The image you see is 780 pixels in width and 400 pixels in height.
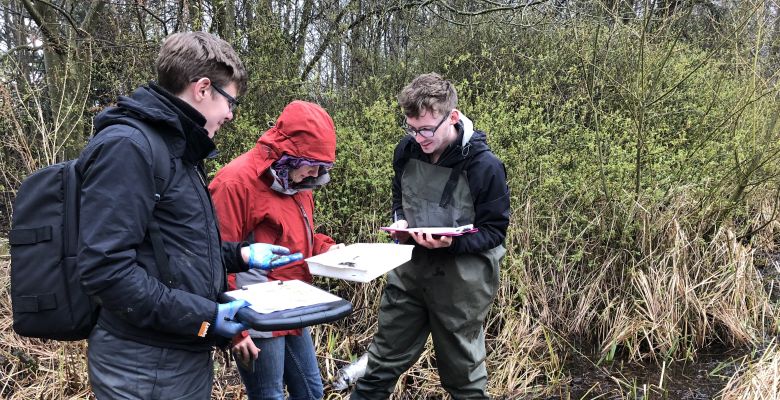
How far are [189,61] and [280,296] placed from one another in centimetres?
80

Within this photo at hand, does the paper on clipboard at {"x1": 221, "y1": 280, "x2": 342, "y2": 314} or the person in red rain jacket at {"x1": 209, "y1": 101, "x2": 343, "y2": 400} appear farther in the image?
the person in red rain jacket at {"x1": 209, "y1": 101, "x2": 343, "y2": 400}

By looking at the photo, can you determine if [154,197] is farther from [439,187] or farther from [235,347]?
[439,187]

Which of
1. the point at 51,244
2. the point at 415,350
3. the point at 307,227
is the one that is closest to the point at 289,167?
the point at 307,227

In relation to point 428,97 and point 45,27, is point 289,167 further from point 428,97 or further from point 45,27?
point 45,27

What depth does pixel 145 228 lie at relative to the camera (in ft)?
4.64

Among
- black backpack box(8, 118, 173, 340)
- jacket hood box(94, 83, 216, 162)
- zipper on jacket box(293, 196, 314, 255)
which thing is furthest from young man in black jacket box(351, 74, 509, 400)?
black backpack box(8, 118, 173, 340)

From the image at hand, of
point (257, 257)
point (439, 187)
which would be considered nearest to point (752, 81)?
point (439, 187)

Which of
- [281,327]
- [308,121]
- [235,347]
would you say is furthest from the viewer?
[308,121]

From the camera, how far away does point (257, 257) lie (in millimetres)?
1961

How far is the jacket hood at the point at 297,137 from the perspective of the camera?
7.20 ft

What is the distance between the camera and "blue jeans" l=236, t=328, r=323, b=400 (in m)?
2.13

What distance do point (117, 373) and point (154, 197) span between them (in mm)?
523

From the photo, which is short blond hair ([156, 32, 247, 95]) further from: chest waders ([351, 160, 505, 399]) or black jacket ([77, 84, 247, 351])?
chest waders ([351, 160, 505, 399])

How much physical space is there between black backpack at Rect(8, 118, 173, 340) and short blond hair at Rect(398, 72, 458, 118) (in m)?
1.33
